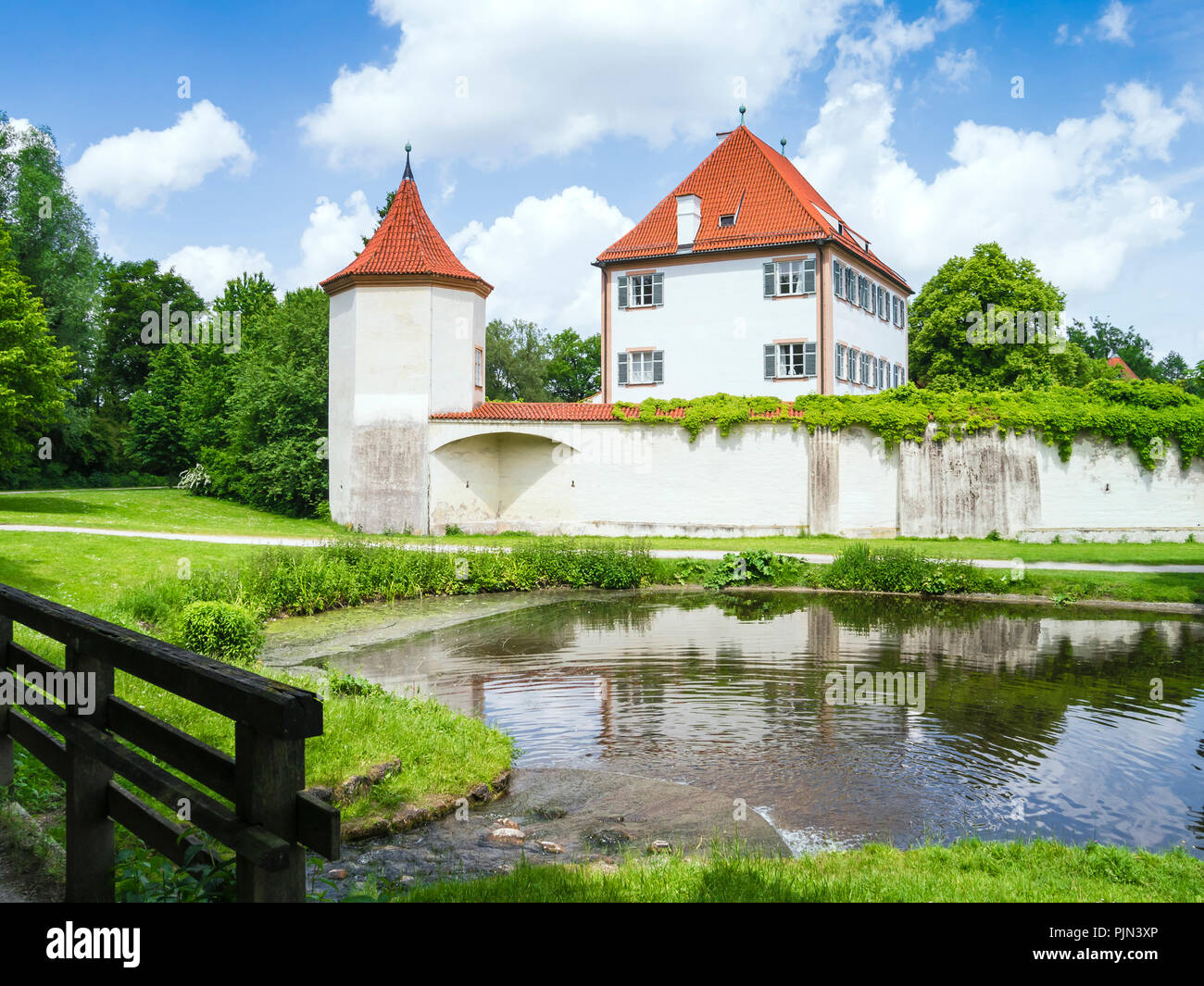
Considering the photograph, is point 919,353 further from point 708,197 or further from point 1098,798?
point 1098,798

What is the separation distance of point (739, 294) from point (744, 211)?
3.57 metres

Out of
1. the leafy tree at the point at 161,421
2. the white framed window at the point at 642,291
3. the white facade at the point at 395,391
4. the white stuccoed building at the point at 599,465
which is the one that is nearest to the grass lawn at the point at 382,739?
the white facade at the point at 395,391

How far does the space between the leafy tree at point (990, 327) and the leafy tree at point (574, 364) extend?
27457mm

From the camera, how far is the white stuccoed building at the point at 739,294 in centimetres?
3431

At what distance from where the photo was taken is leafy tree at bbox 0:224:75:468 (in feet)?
84.3

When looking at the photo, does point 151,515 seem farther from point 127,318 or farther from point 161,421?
point 127,318

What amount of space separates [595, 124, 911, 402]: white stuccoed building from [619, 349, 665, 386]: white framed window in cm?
4

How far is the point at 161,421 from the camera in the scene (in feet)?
156

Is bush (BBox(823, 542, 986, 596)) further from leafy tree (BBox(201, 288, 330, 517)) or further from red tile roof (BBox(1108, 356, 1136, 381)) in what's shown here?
red tile roof (BBox(1108, 356, 1136, 381))

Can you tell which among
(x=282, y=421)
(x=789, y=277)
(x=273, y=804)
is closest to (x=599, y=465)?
(x=789, y=277)

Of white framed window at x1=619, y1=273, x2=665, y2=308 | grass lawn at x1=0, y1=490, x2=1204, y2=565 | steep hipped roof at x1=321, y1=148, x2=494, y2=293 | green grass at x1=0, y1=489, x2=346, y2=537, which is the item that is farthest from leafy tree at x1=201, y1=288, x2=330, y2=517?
white framed window at x1=619, y1=273, x2=665, y2=308

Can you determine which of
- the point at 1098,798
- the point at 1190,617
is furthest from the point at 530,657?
the point at 1190,617

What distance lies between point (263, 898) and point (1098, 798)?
285 inches
